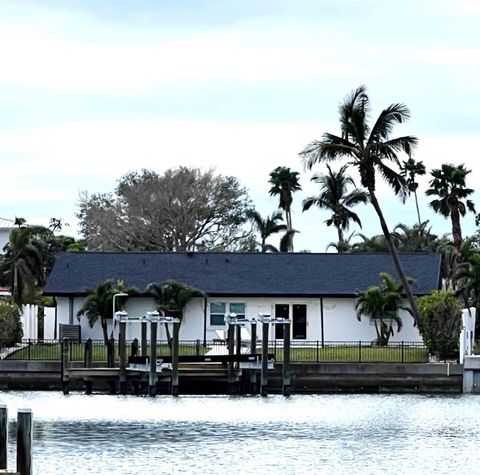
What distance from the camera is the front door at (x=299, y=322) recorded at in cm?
7912

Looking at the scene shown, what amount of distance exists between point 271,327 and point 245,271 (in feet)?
15.2

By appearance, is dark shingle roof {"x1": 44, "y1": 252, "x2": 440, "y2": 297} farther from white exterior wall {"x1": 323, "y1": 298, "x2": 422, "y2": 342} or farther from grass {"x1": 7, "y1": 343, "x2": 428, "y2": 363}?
grass {"x1": 7, "y1": 343, "x2": 428, "y2": 363}

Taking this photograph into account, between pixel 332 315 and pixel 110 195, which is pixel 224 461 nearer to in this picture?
pixel 332 315

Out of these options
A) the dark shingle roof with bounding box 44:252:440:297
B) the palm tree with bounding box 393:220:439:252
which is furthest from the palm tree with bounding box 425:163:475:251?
the dark shingle roof with bounding box 44:252:440:297

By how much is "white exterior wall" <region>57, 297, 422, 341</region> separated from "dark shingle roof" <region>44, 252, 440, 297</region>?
575mm

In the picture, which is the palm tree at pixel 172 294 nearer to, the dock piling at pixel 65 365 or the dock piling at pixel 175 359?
the dock piling at pixel 65 365

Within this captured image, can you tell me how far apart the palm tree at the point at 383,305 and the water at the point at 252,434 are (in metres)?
11.9

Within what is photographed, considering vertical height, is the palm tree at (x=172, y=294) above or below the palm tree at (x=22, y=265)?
below

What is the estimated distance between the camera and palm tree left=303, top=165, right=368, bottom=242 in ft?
374

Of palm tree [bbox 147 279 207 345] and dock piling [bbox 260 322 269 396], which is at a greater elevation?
palm tree [bbox 147 279 207 345]

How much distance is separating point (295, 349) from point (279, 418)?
18527mm

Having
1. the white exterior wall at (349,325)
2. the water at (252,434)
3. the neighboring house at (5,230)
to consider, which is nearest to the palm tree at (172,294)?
the white exterior wall at (349,325)

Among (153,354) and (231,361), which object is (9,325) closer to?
(153,354)

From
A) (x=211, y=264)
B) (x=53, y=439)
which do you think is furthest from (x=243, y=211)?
(x=53, y=439)
